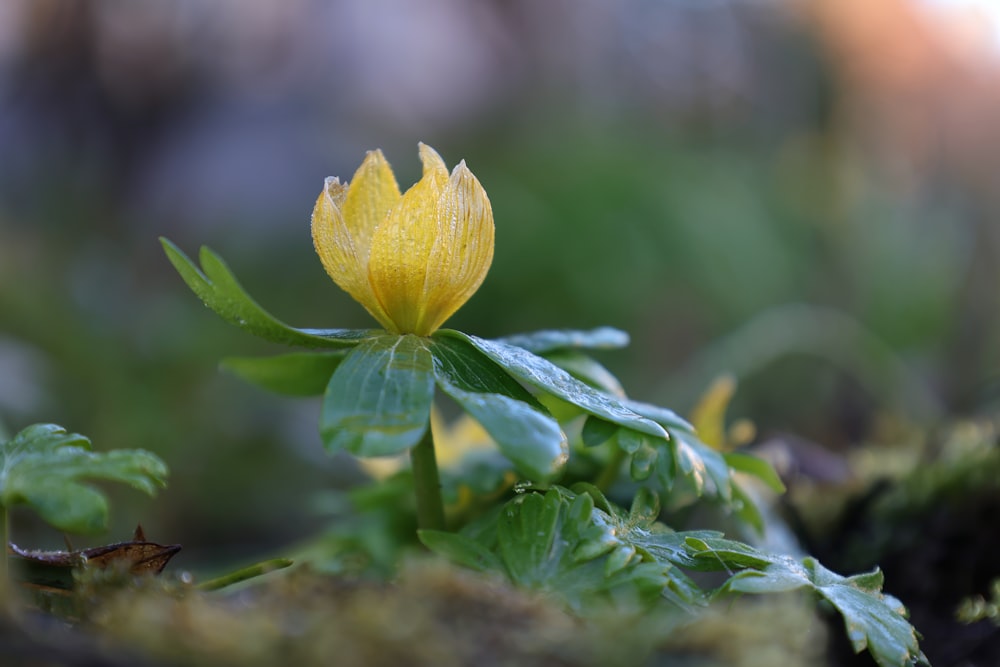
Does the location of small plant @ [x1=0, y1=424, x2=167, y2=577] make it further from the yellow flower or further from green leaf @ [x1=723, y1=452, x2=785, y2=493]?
green leaf @ [x1=723, y1=452, x2=785, y2=493]

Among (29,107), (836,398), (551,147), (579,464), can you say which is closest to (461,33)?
(551,147)

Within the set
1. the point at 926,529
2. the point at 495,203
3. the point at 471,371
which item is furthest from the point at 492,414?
the point at 495,203

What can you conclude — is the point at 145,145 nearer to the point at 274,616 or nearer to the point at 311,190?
the point at 311,190

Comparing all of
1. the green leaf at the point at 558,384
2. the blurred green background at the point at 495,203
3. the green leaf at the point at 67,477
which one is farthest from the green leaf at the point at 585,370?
the blurred green background at the point at 495,203


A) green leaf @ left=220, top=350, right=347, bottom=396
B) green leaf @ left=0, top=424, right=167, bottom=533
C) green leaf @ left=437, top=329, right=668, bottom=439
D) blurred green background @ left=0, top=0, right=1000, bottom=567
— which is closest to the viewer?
green leaf @ left=0, top=424, right=167, bottom=533

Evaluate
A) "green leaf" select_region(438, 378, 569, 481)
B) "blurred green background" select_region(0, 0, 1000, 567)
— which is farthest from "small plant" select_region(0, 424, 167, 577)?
"blurred green background" select_region(0, 0, 1000, 567)

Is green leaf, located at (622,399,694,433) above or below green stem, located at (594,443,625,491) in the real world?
above

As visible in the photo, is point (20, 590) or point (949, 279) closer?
point (20, 590)

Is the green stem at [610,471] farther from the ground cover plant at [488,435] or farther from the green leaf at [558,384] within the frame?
the green leaf at [558,384]
